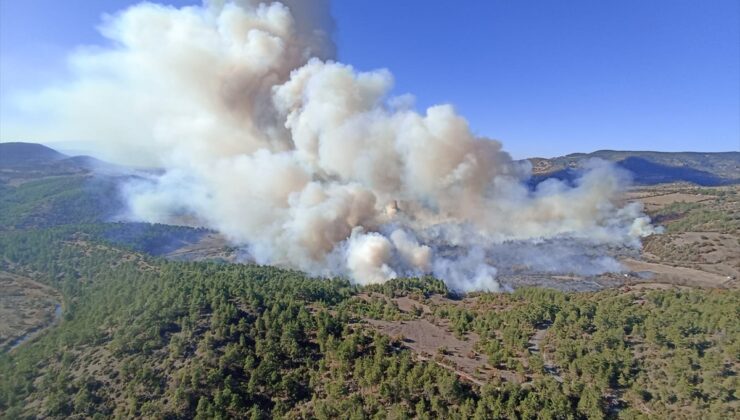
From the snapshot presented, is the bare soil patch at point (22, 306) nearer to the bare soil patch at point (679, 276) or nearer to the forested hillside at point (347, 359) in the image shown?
the forested hillside at point (347, 359)

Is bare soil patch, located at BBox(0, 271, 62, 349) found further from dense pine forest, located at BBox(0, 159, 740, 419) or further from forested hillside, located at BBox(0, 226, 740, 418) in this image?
forested hillside, located at BBox(0, 226, 740, 418)

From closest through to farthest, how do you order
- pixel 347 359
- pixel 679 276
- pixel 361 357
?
pixel 347 359, pixel 361 357, pixel 679 276

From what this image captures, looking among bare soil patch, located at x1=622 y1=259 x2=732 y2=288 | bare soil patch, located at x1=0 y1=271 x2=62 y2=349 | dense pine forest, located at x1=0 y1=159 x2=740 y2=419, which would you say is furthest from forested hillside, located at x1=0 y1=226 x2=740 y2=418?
bare soil patch, located at x1=622 y1=259 x2=732 y2=288

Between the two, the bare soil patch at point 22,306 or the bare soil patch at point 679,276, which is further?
the bare soil patch at point 679,276

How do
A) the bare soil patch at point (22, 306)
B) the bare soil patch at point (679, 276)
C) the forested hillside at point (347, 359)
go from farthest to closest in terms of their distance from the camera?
the bare soil patch at point (679, 276), the bare soil patch at point (22, 306), the forested hillside at point (347, 359)

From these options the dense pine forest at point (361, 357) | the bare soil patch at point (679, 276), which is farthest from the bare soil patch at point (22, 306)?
the bare soil patch at point (679, 276)

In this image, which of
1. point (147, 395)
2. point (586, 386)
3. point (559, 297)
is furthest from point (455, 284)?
point (147, 395)

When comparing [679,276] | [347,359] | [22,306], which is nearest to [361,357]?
[347,359]

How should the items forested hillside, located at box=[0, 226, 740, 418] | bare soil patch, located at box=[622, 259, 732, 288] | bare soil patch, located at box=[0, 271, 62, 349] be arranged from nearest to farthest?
forested hillside, located at box=[0, 226, 740, 418], bare soil patch, located at box=[0, 271, 62, 349], bare soil patch, located at box=[622, 259, 732, 288]

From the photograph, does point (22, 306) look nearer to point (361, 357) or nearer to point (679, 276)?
point (361, 357)

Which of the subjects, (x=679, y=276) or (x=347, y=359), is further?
(x=679, y=276)

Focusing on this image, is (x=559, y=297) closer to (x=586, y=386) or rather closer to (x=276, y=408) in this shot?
(x=586, y=386)
